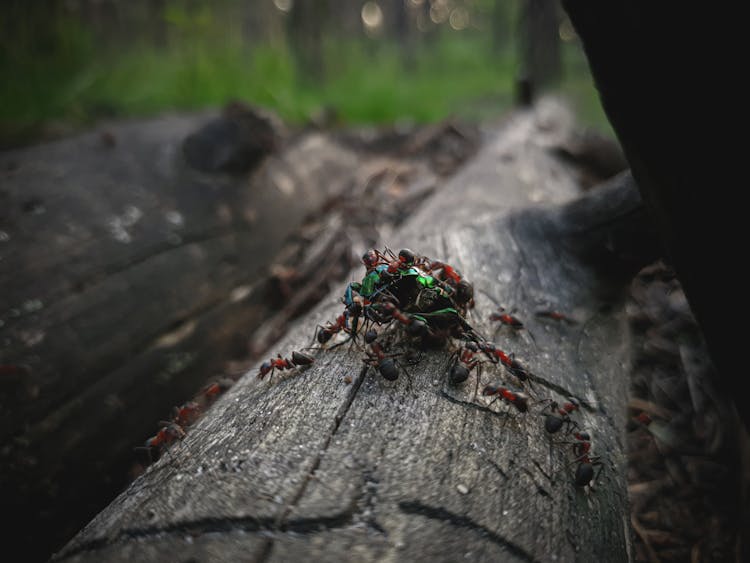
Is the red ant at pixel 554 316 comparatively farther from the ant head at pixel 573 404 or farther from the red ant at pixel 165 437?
the red ant at pixel 165 437

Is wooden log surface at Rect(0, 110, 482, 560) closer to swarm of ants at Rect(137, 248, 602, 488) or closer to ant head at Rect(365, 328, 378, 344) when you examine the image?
swarm of ants at Rect(137, 248, 602, 488)

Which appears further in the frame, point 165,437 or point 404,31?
point 404,31

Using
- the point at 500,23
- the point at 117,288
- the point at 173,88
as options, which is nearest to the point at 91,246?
the point at 117,288

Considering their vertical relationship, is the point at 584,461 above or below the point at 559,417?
below

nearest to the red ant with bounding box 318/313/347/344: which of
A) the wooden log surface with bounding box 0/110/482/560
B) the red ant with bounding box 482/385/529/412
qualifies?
the red ant with bounding box 482/385/529/412

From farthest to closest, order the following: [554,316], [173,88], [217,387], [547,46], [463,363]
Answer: [547,46], [173,88], [217,387], [554,316], [463,363]

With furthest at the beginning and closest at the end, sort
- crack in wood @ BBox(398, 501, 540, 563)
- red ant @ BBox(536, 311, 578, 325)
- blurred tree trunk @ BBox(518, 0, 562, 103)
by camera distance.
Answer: blurred tree trunk @ BBox(518, 0, 562, 103) → red ant @ BBox(536, 311, 578, 325) → crack in wood @ BBox(398, 501, 540, 563)

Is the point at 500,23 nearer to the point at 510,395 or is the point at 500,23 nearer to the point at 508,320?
the point at 508,320
